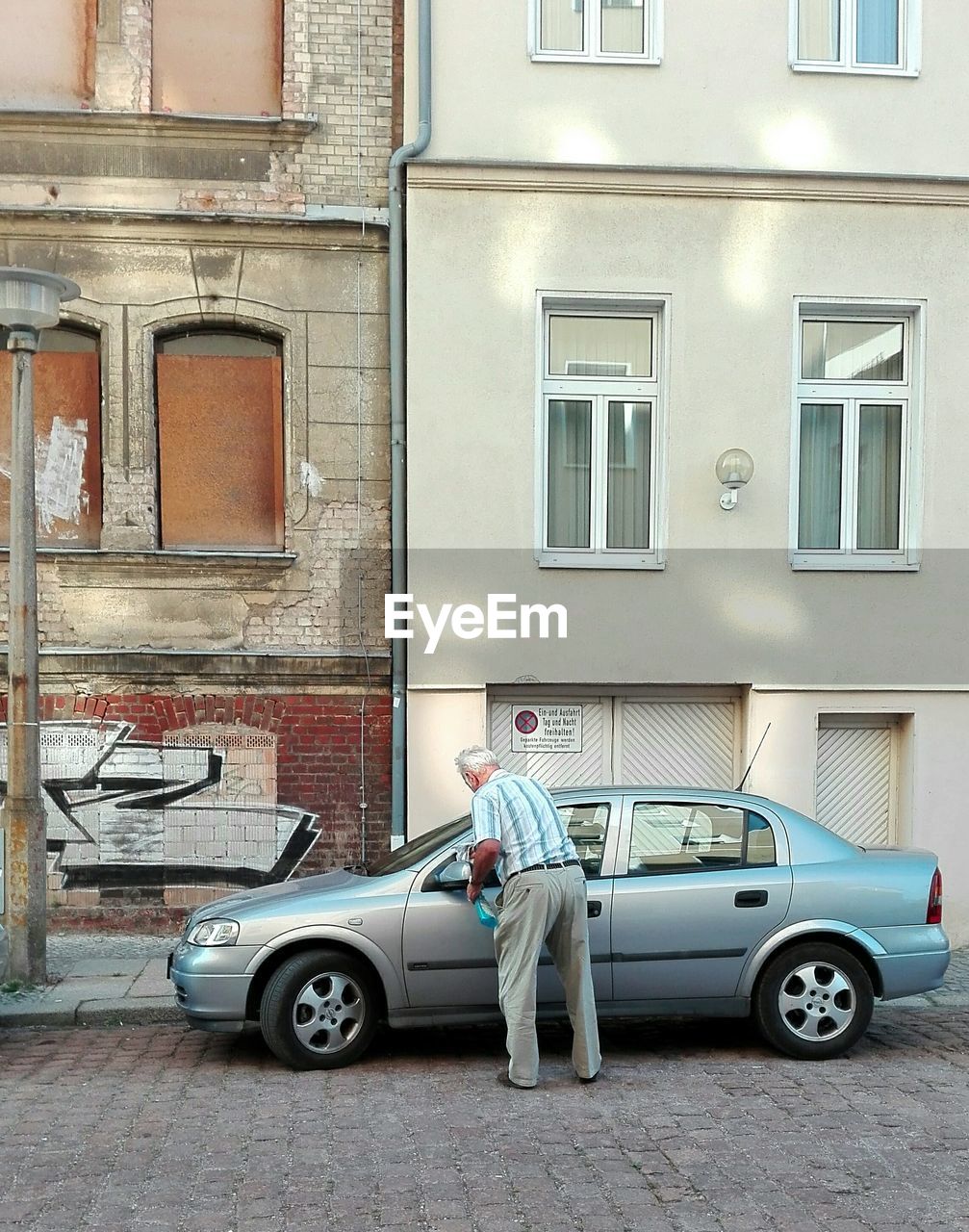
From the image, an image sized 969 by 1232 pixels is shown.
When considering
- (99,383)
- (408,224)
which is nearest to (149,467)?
(99,383)

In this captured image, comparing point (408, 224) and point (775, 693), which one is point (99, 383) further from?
point (775, 693)

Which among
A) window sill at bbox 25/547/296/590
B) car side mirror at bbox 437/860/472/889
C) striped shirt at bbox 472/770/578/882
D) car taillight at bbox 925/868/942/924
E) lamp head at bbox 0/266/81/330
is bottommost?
car taillight at bbox 925/868/942/924

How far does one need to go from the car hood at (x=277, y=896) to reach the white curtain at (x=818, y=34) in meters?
8.13

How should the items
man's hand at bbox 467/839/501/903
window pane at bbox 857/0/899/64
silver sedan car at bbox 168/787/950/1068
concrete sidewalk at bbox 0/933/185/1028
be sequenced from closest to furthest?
1. man's hand at bbox 467/839/501/903
2. silver sedan car at bbox 168/787/950/1068
3. concrete sidewalk at bbox 0/933/185/1028
4. window pane at bbox 857/0/899/64

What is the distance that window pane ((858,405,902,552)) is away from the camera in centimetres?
1170

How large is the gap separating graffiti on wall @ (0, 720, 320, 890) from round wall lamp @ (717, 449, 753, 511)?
13.9 feet

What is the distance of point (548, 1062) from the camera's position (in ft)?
24.0

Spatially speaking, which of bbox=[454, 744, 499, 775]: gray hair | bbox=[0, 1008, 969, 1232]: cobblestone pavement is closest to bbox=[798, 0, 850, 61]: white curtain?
bbox=[454, 744, 499, 775]: gray hair

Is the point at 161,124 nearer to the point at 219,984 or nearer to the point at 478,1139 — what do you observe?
the point at 219,984

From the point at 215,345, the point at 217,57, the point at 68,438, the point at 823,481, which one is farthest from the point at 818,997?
the point at 217,57

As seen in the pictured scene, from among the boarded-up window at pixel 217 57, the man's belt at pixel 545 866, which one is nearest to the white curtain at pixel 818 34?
the boarded-up window at pixel 217 57

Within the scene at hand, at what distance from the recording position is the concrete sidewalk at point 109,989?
8.47m

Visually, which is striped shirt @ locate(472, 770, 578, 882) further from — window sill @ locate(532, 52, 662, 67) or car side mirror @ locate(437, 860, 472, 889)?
window sill @ locate(532, 52, 662, 67)

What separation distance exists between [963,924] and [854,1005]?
4.43m
